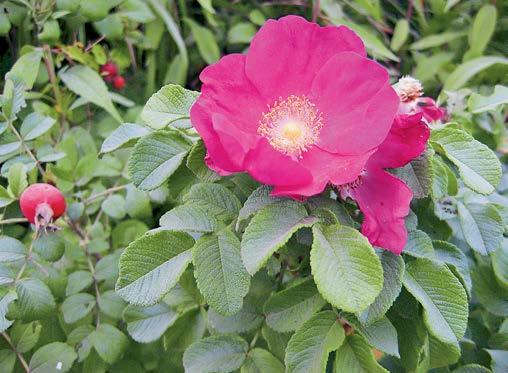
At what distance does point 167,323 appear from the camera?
67 cm

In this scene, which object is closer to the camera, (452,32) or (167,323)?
(167,323)

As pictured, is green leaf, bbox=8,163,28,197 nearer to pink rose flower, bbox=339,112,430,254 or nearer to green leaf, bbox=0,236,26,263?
green leaf, bbox=0,236,26,263

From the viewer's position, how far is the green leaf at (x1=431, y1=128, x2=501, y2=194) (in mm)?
558

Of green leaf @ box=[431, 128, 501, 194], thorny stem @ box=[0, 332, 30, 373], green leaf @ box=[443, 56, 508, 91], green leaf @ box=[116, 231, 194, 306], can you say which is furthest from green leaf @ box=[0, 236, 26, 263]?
green leaf @ box=[443, 56, 508, 91]

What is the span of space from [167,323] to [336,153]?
0.26 metres

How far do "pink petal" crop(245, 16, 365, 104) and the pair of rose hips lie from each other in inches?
23.6

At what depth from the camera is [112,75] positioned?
3.76ft

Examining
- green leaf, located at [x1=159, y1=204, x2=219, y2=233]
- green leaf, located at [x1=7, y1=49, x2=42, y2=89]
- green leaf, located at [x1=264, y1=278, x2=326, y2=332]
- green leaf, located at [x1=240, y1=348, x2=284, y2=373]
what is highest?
green leaf, located at [x1=159, y1=204, x2=219, y2=233]

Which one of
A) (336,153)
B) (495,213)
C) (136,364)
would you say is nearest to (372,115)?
(336,153)

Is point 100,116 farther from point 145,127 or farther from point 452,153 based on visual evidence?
point 452,153

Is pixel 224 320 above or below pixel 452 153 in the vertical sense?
below

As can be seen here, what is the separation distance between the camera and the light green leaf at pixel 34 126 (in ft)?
2.57

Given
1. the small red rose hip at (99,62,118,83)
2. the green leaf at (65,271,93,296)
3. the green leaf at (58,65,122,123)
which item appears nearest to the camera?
the green leaf at (65,271,93,296)

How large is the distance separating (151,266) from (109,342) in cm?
25
